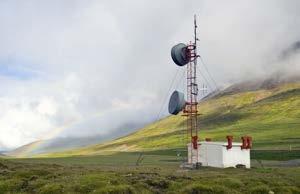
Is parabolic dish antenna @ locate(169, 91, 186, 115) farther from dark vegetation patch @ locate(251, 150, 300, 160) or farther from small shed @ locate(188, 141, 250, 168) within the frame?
dark vegetation patch @ locate(251, 150, 300, 160)

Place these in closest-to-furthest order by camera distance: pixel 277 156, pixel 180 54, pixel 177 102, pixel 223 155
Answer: pixel 223 155, pixel 180 54, pixel 177 102, pixel 277 156

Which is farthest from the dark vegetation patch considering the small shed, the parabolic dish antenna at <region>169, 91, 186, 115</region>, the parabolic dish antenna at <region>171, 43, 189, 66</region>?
the parabolic dish antenna at <region>171, 43, 189, 66</region>

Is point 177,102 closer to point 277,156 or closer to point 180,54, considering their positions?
point 180,54

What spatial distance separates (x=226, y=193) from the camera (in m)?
35.8

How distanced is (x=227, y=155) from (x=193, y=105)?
9.58 meters

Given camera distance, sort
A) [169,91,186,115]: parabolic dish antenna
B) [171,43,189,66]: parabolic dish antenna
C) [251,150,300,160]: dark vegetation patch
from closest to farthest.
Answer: [171,43,189,66]: parabolic dish antenna, [169,91,186,115]: parabolic dish antenna, [251,150,300,160]: dark vegetation patch

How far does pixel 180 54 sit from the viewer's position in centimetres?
7719

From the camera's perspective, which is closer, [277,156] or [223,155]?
[223,155]

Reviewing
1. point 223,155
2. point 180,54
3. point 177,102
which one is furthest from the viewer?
point 177,102

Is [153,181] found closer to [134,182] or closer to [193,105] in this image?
[134,182]

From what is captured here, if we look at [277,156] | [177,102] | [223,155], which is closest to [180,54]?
[177,102]

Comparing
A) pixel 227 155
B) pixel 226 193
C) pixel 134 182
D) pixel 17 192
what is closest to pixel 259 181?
pixel 226 193

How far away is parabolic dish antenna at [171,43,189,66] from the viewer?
77.1 m

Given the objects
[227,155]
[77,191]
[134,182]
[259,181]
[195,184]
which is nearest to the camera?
[77,191]
